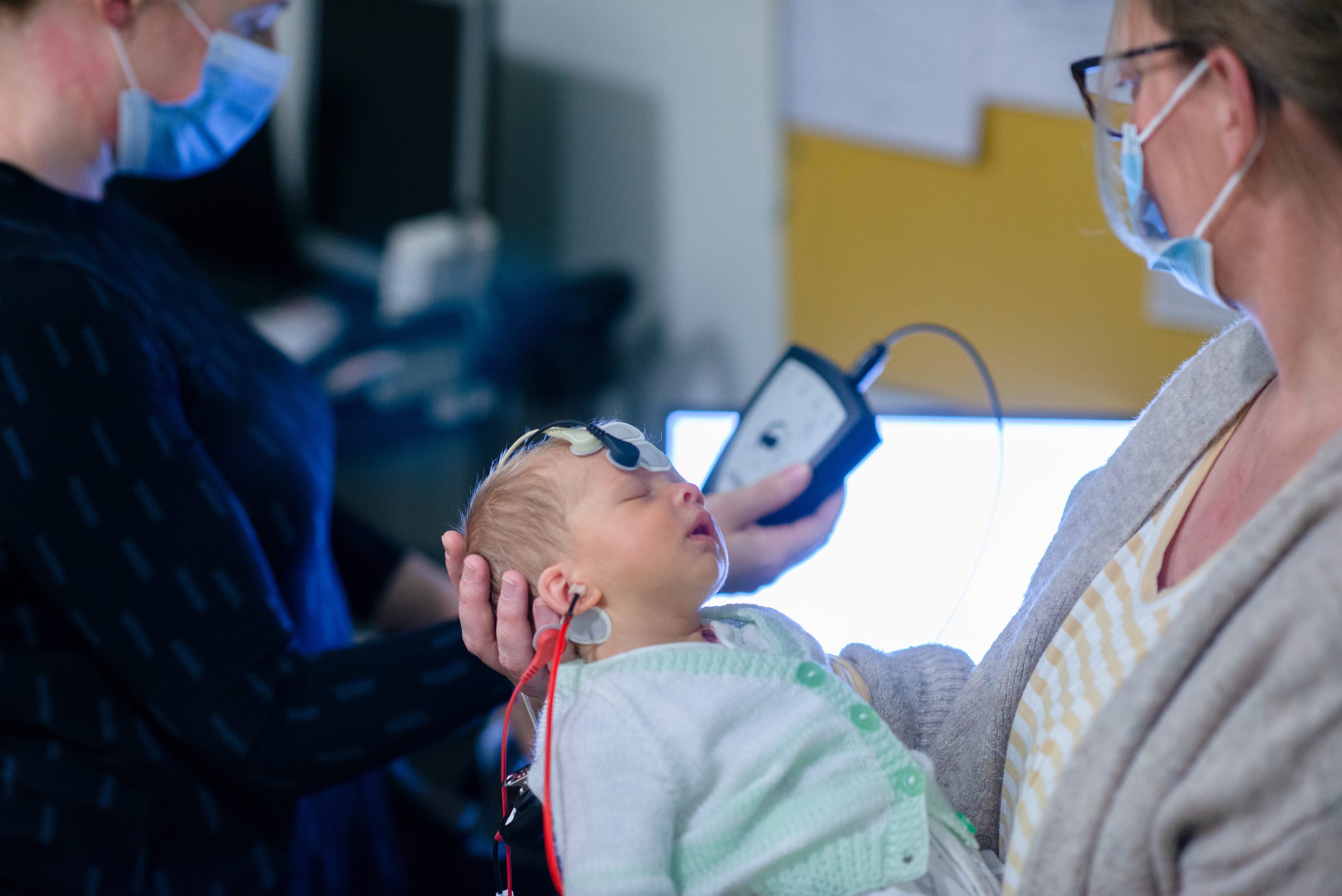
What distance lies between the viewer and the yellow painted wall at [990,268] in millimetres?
1560

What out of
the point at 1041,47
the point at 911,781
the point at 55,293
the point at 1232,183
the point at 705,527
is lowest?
the point at 911,781

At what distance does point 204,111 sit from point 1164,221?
34.9 inches

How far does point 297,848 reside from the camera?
41.4 inches

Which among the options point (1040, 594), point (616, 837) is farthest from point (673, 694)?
point (1040, 594)

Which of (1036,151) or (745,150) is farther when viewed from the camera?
(745,150)

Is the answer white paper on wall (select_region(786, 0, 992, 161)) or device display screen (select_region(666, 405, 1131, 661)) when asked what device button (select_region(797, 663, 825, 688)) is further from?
white paper on wall (select_region(786, 0, 992, 161))

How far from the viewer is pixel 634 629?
2.63 feet

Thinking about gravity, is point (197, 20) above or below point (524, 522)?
above

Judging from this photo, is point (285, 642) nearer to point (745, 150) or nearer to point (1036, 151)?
point (1036, 151)

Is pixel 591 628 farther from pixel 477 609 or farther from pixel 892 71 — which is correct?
Result: pixel 892 71

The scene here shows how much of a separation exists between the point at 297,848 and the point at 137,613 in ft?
1.08

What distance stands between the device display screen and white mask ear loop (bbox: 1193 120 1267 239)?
405mm

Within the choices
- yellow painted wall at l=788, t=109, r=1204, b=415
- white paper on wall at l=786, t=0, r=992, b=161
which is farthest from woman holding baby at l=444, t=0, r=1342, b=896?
white paper on wall at l=786, t=0, r=992, b=161

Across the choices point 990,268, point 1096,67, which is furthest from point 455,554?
point 990,268
